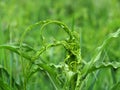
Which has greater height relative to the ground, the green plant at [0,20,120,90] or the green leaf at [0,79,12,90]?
the green plant at [0,20,120,90]

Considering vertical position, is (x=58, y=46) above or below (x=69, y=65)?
below

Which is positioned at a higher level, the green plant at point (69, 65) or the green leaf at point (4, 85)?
the green plant at point (69, 65)

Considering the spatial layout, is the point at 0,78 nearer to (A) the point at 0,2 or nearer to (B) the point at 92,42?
(B) the point at 92,42

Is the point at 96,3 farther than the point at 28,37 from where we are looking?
Yes

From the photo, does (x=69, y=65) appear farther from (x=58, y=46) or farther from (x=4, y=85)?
(x=58, y=46)

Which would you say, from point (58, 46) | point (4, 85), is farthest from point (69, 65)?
point (58, 46)

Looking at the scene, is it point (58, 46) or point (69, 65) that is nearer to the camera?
point (69, 65)

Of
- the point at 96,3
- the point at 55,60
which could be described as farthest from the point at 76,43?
the point at 96,3

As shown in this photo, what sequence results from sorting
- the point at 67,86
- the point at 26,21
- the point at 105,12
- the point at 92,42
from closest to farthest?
the point at 67,86, the point at 92,42, the point at 26,21, the point at 105,12
